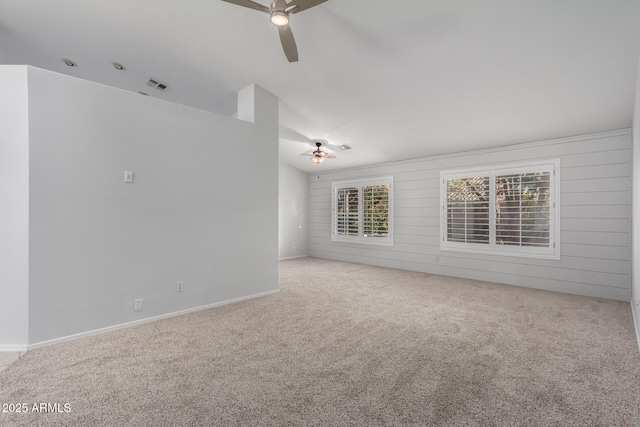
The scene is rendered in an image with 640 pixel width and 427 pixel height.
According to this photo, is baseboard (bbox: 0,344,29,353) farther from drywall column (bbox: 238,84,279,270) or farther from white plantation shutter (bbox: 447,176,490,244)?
white plantation shutter (bbox: 447,176,490,244)

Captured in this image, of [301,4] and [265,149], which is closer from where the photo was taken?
[301,4]

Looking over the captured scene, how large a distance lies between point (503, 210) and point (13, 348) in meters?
6.60

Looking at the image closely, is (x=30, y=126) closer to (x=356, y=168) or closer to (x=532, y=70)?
(x=532, y=70)

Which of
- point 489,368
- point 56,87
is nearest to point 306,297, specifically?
point 489,368

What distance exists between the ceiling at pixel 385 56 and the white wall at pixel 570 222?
332 mm

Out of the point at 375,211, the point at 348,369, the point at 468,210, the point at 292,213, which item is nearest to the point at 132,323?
the point at 348,369

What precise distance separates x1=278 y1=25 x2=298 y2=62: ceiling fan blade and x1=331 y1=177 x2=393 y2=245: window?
175 inches

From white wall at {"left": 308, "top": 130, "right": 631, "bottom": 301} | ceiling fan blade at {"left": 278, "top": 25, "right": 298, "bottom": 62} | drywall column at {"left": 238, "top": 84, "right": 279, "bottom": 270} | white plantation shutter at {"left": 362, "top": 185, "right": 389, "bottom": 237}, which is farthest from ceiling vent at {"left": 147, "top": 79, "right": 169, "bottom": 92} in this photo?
white wall at {"left": 308, "top": 130, "right": 631, "bottom": 301}

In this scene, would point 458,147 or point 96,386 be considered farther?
point 458,147

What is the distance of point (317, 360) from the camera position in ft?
8.27

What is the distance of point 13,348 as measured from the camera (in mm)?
2742

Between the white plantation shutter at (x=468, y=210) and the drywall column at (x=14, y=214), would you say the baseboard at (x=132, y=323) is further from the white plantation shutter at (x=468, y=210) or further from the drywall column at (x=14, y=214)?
the white plantation shutter at (x=468, y=210)

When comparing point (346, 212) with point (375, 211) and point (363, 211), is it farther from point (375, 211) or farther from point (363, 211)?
point (375, 211)

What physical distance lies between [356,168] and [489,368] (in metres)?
5.69
